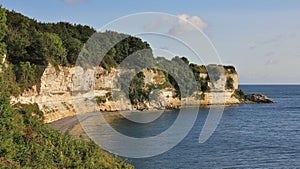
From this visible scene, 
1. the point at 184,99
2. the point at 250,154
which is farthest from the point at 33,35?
the point at 184,99

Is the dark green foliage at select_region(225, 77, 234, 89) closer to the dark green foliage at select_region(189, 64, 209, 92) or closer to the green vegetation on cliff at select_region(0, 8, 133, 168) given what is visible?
the dark green foliage at select_region(189, 64, 209, 92)

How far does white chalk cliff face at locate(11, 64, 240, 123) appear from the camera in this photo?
51.6 meters

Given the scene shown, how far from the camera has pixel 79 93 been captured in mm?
65125

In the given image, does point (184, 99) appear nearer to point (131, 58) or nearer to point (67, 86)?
point (131, 58)

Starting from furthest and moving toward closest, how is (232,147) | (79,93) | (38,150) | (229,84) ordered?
(229,84), (79,93), (232,147), (38,150)

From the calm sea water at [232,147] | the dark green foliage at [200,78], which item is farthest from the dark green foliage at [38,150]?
the dark green foliage at [200,78]

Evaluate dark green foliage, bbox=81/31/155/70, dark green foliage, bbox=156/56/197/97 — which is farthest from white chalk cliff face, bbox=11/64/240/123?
dark green foliage, bbox=156/56/197/97

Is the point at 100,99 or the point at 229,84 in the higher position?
the point at 229,84

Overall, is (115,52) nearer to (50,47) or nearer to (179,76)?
(179,76)

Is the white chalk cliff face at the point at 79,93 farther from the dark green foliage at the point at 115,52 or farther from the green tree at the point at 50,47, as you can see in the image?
the dark green foliage at the point at 115,52

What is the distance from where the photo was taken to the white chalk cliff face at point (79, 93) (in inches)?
2030

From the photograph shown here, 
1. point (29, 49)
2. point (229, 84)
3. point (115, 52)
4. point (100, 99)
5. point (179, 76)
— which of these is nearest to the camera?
point (29, 49)

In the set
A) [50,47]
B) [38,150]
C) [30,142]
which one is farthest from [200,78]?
[38,150]

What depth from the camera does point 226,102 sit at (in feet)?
343
